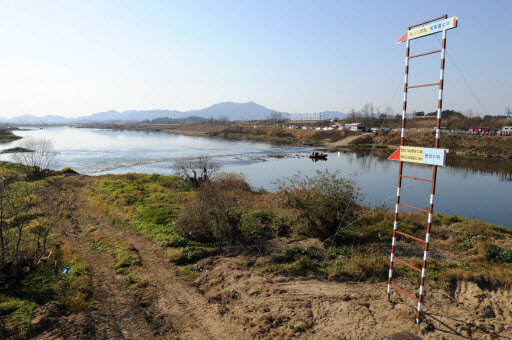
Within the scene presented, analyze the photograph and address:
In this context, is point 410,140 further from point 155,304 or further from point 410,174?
point 155,304

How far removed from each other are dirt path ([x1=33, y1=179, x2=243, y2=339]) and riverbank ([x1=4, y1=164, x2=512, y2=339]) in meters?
0.03

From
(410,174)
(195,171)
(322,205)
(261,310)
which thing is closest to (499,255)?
(322,205)

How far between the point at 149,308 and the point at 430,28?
941 cm

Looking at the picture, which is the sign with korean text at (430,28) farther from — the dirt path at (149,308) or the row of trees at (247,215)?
the dirt path at (149,308)

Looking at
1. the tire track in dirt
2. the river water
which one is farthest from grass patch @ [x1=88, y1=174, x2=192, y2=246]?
the river water

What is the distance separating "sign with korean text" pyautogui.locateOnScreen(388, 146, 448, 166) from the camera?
615 centimetres

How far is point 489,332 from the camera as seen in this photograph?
21.9 feet

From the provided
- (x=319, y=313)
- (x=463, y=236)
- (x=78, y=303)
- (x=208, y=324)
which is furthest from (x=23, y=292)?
(x=463, y=236)

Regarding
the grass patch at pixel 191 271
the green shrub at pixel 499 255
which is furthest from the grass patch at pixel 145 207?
the green shrub at pixel 499 255

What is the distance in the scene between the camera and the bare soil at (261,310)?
6.71 meters

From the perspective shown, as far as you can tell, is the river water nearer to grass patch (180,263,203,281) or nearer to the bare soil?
the bare soil

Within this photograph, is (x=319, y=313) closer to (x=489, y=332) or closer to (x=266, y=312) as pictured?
(x=266, y=312)

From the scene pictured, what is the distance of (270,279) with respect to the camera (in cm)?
918

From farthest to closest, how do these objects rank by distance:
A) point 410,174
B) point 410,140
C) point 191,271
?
point 410,140
point 410,174
point 191,271
